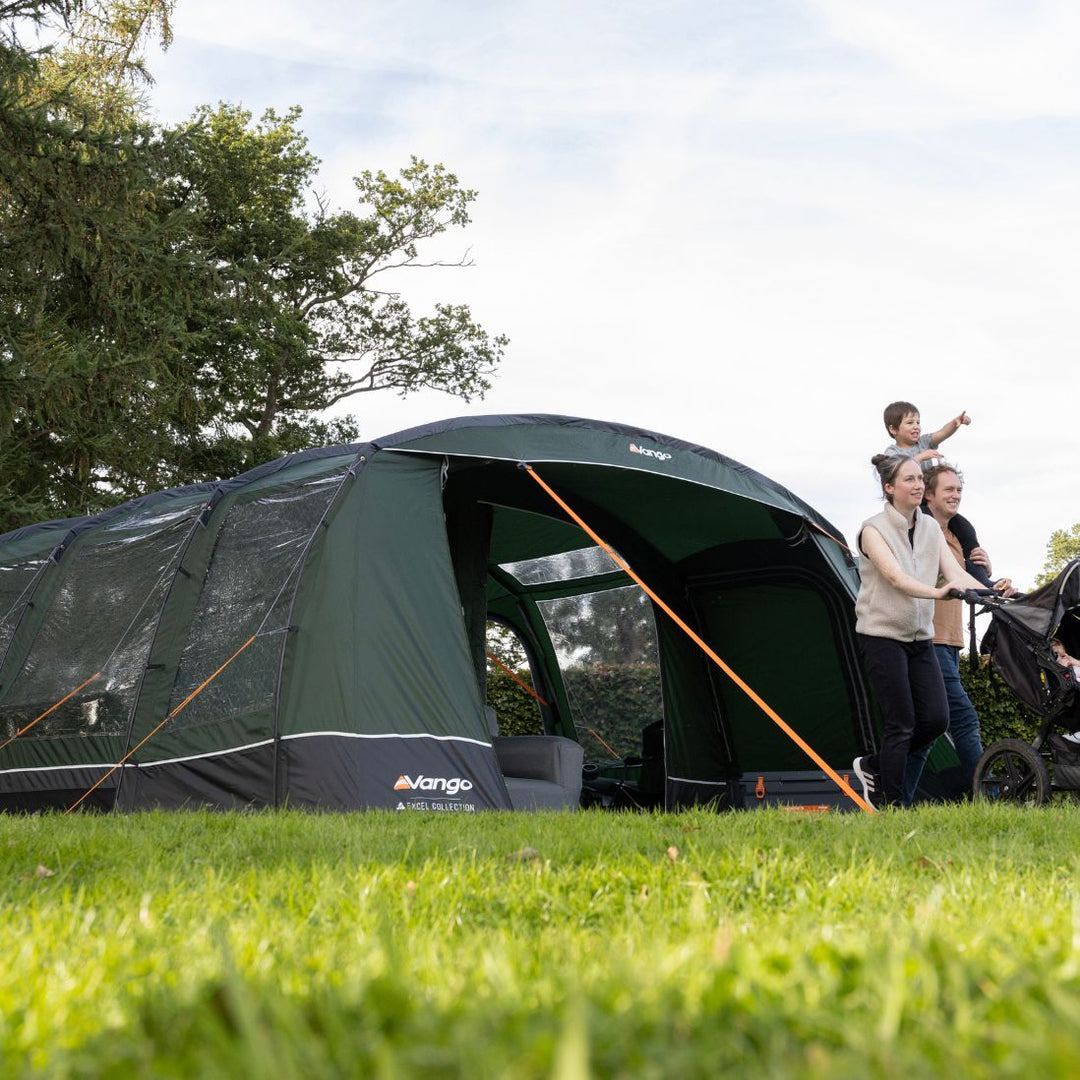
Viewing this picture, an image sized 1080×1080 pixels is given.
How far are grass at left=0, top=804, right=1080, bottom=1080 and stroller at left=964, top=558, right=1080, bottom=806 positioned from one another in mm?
1878

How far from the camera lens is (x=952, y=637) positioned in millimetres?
6070

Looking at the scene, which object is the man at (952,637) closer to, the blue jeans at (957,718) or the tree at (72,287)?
the blue jeans at (957,718)

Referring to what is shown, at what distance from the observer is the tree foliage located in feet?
41.7

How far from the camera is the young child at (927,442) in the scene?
20.4ft

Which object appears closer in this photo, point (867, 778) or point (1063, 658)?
point (1063, 658)

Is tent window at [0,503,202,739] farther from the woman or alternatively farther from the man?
the man

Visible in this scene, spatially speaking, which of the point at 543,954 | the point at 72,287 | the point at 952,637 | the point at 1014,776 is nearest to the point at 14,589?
the point at 952,637

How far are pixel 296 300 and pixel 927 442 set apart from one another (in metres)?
15.4

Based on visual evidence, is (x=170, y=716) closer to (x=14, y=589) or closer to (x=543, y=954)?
(x=14, y=589)

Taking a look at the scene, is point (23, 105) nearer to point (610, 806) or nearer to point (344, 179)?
point (344, 179)

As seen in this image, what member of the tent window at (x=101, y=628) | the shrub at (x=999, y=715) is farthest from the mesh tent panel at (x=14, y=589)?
the shrub at (x=999, y=715)

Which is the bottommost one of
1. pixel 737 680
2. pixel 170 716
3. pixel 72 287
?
pixel 170 716

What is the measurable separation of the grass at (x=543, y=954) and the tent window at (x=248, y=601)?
6.68ft

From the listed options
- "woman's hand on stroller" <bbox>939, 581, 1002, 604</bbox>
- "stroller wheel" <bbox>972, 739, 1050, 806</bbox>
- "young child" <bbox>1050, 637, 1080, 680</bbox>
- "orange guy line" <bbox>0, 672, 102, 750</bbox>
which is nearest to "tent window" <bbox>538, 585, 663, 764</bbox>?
"stroller wheel" <bbox>972, 739, 1050, 806</bbox>
